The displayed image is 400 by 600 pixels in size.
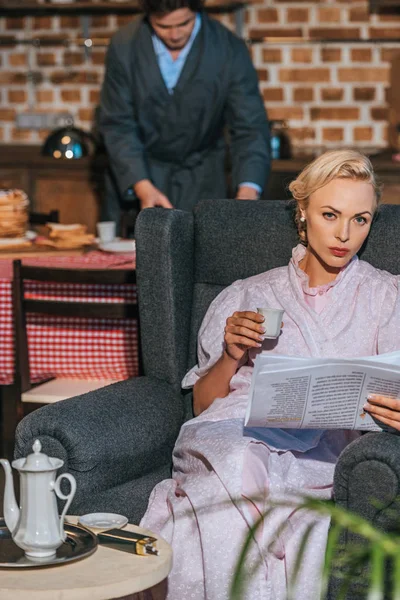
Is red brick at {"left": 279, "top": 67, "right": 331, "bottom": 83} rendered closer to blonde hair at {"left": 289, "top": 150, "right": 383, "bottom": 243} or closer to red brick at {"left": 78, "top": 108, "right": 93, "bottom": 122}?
red brick at {"left": 78, "top": 108, "right": 93, "bottom": 122}

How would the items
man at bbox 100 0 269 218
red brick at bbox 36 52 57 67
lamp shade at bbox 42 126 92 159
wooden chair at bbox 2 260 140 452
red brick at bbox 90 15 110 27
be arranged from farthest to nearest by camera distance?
red brick at bbox 36 52 57 67
red brick at bbox 90 15 110 27
lamp shade at bbox 42 126 92 159
man at bbox 100 0 269 218
wooden chair at bbox 2 260 140 452

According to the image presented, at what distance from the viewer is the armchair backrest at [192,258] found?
9.04 feet

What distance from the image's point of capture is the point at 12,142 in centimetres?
577

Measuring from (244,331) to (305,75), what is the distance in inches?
125

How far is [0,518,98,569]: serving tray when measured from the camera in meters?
1.83

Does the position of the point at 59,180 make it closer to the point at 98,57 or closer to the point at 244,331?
the point at 98,57

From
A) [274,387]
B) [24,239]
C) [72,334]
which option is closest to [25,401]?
[72,334]

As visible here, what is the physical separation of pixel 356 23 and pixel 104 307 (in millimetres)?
2644

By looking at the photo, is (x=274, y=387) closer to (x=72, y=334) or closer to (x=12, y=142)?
(x=72, y=334)

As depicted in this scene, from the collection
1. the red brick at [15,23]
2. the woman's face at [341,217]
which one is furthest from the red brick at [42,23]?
the woman's face at [341,217]

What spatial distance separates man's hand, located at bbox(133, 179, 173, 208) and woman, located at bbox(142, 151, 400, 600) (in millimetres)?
1471

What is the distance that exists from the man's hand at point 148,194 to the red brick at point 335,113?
1355 millimetres

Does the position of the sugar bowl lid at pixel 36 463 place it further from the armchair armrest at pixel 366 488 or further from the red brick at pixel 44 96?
the red brick at pixel 44 96

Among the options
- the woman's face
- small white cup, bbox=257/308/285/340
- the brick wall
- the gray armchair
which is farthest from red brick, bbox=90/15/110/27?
small white cup, bbox=257/308/285/340
